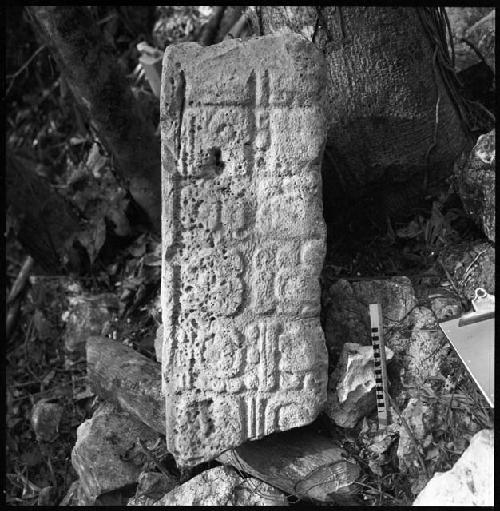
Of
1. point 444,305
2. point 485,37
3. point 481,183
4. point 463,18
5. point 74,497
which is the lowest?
point 74,497

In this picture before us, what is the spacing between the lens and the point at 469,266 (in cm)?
254

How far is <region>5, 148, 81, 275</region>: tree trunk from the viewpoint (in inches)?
131

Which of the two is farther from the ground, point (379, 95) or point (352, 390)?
point (379, 95)

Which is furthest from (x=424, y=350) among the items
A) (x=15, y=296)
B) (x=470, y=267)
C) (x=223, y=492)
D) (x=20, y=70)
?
(x=20, y=70)

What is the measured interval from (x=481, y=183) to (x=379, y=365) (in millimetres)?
834

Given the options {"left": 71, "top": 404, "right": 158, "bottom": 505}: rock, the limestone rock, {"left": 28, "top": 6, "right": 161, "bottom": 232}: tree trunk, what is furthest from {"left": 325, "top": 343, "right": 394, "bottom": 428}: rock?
{"left": 28, "top": 6, "right": 161, "bottom": 232}: tree trunk

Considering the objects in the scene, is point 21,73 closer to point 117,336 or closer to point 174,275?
point 117,336

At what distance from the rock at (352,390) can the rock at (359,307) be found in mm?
112

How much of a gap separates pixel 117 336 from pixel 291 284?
50.3 inches

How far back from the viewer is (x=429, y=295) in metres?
2.53

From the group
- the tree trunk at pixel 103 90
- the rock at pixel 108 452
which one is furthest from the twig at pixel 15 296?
the rock at pixel 108 452

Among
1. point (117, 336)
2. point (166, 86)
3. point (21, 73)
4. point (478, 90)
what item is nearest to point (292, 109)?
point (166, 86)

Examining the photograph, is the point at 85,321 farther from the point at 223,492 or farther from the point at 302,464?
the point at 302,464

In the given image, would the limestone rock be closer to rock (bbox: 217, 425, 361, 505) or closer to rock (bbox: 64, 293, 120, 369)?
rock (bbox: 217, 425, 361, 505)
